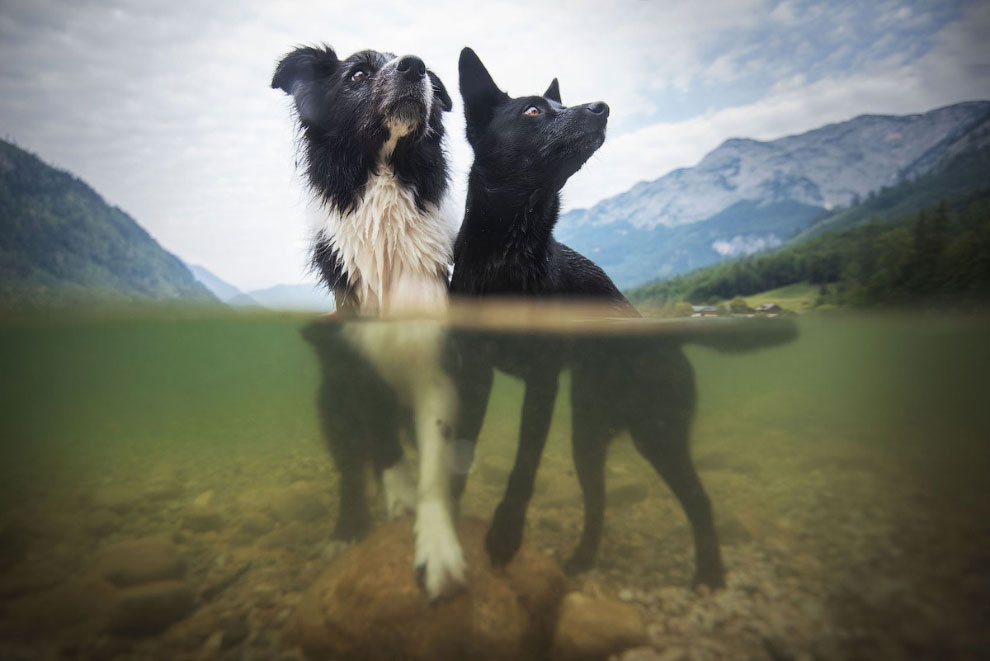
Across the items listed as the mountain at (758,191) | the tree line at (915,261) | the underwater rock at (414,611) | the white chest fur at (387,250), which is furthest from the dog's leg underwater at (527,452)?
the tree line at (915,261)

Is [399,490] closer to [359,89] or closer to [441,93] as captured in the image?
[359,89]

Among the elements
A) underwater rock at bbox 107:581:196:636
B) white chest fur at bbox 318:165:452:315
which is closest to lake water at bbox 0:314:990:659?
underwater rock at bbox 107:581:196:636

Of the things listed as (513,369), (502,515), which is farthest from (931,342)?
(502,515)

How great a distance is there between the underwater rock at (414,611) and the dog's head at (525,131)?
201cm

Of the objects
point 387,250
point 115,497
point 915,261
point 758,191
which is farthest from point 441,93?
point 758,191

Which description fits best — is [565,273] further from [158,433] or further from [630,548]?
[158,433]

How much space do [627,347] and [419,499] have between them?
1.36 m

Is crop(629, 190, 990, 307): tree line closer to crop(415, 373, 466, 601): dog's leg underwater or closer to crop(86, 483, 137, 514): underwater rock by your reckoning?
crop(415, 373, 466, 601): dog's leg underwater

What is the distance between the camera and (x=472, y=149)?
2654 mm

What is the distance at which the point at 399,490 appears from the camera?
2.24 m

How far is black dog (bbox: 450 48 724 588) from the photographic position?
2.23 metres

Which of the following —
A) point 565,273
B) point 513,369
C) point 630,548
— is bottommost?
point 630,548

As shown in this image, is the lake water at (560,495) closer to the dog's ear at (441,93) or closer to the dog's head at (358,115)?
the dog's head at (358,115)

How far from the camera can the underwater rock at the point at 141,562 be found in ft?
6.45
